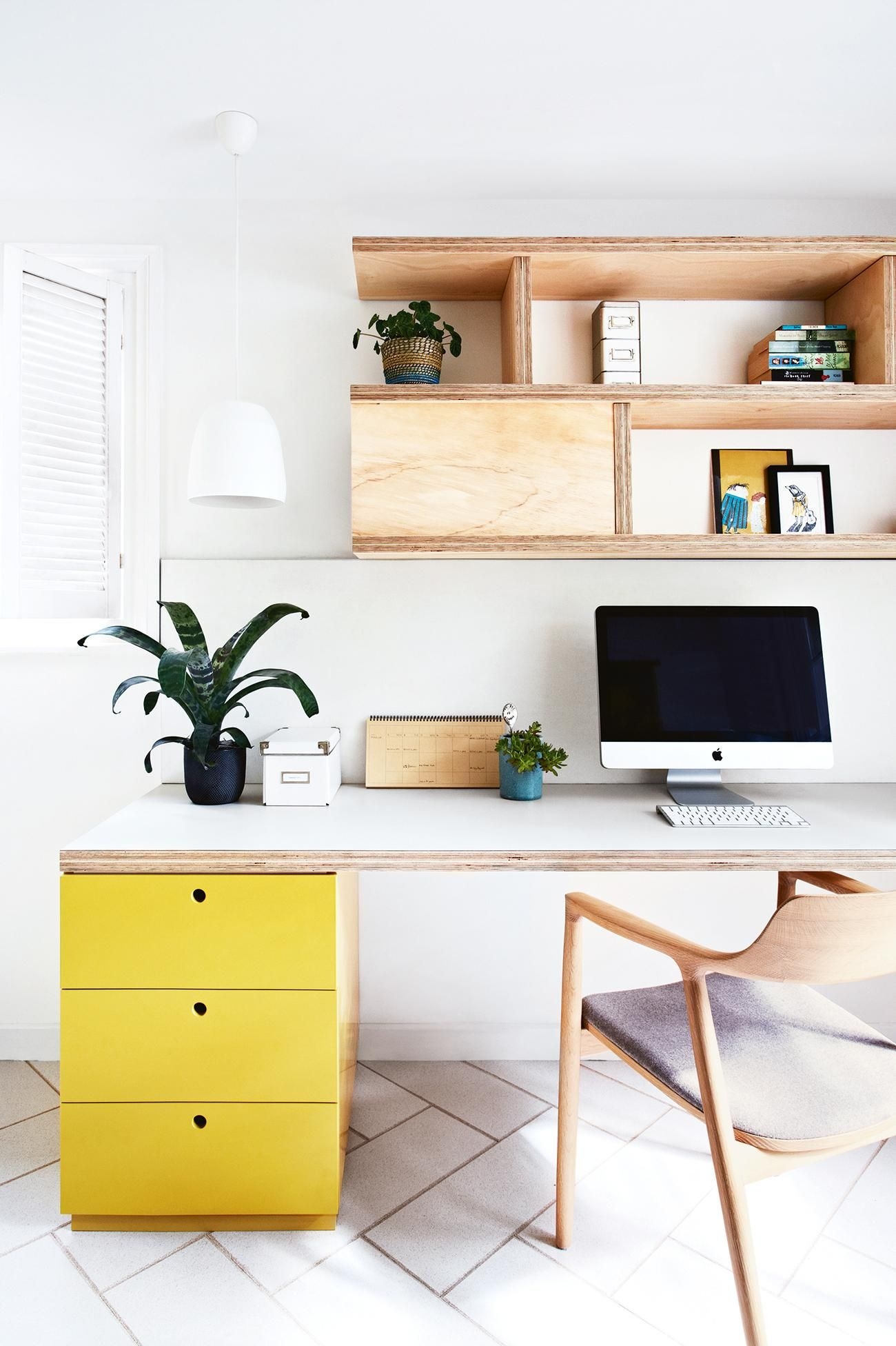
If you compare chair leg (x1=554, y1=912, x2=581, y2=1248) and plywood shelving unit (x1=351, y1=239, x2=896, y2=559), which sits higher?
plywood shelving unit (x1=351, y1=239, x2=896, y2=559)

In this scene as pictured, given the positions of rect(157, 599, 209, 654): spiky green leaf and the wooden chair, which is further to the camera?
rect(157, 599, 209, 654): spiky green leaf

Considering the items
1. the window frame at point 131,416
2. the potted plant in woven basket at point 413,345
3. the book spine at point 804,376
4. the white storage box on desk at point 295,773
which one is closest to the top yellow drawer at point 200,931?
the white storage box on desk at point 295,773

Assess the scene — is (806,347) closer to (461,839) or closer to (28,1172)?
(461,839)

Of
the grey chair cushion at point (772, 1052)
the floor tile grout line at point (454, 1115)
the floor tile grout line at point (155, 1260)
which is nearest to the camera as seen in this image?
the grey chair cushion at point (772, 1052)

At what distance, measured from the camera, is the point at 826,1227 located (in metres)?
→ 1.71

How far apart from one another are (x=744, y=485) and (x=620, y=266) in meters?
0.67

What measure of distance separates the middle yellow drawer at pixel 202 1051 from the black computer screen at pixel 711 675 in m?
0.98

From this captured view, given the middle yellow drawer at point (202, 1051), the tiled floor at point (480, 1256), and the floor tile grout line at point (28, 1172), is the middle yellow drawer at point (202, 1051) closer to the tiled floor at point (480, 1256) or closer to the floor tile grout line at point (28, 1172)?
the tiled floor at point (480, 1256)

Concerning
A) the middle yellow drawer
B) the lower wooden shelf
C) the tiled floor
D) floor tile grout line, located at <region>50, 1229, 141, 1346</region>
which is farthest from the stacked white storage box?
floor tile grout line, located at <region>50, 1229, 141, 1346</region>

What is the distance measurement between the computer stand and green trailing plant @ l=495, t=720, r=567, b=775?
A: 0.98 feet

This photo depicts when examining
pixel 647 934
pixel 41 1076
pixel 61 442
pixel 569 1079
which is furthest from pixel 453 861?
pixel 61 442

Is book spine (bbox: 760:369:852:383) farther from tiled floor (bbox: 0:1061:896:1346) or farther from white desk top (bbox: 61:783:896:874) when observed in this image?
tiled floor (bbox: 0:1061:896:1346)

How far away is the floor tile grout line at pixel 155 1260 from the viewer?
1545 mm

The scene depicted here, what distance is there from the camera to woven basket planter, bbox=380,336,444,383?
204 cm
